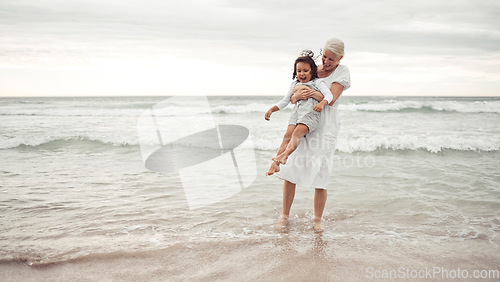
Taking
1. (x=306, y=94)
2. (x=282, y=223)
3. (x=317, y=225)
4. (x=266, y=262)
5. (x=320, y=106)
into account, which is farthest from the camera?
(x=282, y=223)

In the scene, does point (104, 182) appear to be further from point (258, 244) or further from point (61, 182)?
point (258, 244)

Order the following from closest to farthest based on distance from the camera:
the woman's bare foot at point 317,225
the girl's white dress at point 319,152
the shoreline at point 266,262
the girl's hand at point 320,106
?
the shoreline at point 266,262 → the girl's hand at point 320,106 → the girl's white dress at point 319,152 → the woman's bare foot at point 317,225

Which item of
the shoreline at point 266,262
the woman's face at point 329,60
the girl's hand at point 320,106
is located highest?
the woman's face at point 329,60

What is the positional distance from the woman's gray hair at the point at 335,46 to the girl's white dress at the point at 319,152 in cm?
17

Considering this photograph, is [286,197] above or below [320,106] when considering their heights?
below

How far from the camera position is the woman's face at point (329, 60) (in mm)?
3170

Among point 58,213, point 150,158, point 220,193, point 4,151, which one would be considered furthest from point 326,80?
point 4,151

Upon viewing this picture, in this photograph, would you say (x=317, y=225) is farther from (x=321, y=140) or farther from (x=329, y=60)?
(x=329, y=60)

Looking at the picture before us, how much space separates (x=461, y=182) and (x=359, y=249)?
11.7 feet

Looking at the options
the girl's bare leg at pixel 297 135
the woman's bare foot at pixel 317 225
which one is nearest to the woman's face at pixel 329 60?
the girl's bare leg at pixel 297 135

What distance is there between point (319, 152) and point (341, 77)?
2.54ft

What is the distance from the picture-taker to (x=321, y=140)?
3.39 m

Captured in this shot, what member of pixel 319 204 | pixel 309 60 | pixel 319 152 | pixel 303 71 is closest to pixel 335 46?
pixel 309 60

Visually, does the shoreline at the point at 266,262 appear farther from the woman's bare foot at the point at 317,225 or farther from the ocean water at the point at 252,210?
the woman's bare foot at the point at 317,225
